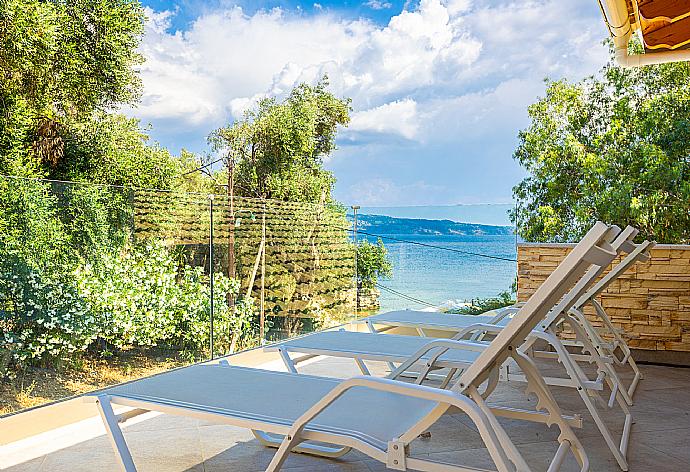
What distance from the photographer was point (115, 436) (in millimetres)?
2432

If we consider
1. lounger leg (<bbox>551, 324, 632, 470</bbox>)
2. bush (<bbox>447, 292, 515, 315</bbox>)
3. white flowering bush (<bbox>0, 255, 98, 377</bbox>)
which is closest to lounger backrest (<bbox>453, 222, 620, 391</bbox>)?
lounger leg (<bbox>551, 324, 632, 470</bbox>)

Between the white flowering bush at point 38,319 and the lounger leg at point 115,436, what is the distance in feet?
5.88

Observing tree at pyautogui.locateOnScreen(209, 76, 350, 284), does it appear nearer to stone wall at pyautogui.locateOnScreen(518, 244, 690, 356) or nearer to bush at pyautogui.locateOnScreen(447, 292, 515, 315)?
bush at pyautogui.locateOnScreen(447, 292, 515, 315)

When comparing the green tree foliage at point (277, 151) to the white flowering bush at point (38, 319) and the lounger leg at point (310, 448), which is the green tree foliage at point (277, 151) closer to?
the white flowering bush at point (38, 319)

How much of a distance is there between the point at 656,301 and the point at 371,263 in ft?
12.8

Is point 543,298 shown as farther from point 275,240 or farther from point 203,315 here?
point 275,240

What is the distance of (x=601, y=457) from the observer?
3.15 metres

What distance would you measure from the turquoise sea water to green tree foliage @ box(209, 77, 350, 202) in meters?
4.44

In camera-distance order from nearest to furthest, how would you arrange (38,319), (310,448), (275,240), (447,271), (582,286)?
(310,448), (582,286), (38,319), (275,240), (447,271)

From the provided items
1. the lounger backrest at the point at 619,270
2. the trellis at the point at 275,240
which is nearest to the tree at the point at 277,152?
the trellis at the point at 275,240

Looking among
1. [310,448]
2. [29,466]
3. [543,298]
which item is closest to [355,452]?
[310,448]

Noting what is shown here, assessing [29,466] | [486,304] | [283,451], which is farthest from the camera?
[486,304]

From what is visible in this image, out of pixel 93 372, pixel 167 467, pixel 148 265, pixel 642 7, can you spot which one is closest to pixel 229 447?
pixel 167 467

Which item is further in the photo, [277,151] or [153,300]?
[277,151]
